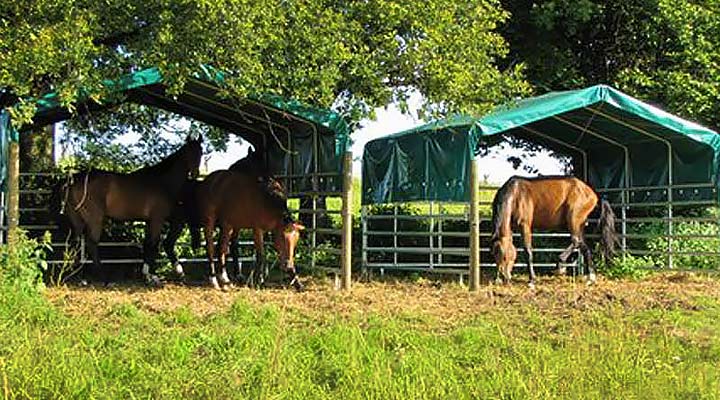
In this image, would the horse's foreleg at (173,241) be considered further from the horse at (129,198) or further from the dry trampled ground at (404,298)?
the dry trampled ground at (404,298)

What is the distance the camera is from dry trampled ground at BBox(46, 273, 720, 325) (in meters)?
8.53

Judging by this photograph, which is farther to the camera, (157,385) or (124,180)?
(124,180)

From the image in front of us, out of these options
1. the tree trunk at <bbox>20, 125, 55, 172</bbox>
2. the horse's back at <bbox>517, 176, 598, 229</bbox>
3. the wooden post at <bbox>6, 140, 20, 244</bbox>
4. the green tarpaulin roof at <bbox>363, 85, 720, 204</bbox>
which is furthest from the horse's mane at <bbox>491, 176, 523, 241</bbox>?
the tree trunk at <bbox>20, 125, 55, 172</bbox>

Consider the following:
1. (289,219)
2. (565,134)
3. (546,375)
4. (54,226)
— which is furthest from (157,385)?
(565,134)

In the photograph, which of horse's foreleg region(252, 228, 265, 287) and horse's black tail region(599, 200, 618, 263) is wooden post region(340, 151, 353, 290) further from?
horse's black tail region(599, 200, 618, 263)

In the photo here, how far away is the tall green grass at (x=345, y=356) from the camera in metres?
5.03

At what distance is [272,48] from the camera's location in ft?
29.2

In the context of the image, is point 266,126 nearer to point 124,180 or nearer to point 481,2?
point 124,180

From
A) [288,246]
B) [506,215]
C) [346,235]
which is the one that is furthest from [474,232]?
[288,246]

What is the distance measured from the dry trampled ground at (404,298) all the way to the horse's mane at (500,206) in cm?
78

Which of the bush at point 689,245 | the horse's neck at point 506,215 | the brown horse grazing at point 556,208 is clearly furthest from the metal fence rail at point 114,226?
the bush at point 689,245

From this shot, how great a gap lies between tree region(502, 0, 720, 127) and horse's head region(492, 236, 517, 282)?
18.2 feet

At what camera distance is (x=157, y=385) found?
509 centimetres

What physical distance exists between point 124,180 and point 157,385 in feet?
23.0
